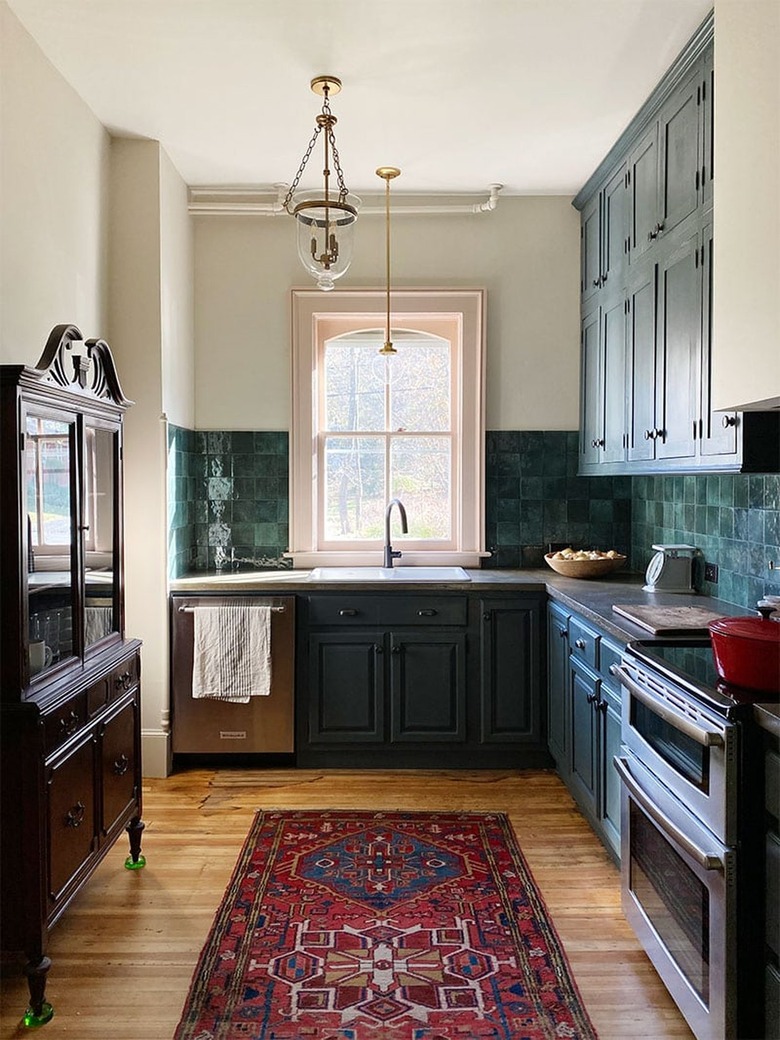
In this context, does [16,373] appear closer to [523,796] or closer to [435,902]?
[435,902]

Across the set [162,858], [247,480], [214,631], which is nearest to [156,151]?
[247,480]

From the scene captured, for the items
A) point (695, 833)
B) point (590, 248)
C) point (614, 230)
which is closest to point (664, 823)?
point (695, 833)

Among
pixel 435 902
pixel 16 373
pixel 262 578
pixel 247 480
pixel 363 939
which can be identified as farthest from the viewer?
pixel 247 480

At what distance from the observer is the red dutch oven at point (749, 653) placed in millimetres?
1729

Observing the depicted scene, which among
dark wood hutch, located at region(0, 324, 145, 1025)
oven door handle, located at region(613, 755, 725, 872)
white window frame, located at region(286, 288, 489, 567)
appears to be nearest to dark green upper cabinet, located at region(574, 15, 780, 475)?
white window frame, located at region(286, 288, 489, 567)

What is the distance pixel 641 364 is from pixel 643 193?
688 mm

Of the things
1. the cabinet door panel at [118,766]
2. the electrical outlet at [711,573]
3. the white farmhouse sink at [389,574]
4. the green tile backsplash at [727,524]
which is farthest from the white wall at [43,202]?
the electrical outlet at [711,573]

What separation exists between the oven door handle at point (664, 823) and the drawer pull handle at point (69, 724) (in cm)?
161

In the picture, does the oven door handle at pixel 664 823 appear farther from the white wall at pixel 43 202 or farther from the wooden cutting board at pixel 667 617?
the white wall at pixel 43 202

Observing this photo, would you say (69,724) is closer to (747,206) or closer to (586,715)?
(586,715)

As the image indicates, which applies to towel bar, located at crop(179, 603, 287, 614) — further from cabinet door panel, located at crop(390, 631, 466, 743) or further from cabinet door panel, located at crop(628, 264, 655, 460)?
cabinet door panel, located at crop(628, 264, 655, 460)

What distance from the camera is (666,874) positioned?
2.00 meters

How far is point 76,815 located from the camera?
7.40 feet

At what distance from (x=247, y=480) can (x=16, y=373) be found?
2.24 meters
